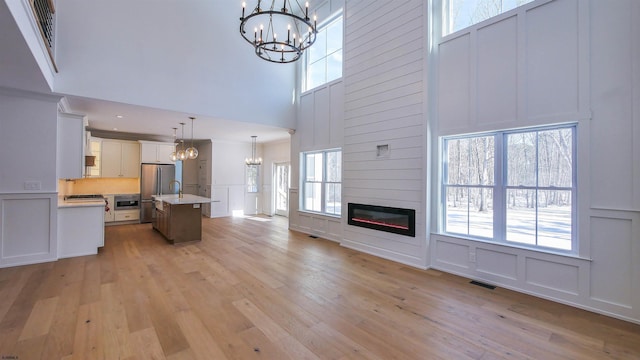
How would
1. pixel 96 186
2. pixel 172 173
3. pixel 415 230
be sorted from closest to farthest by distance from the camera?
pixel 415 230 → pixel 96 186 → pixel 172 173

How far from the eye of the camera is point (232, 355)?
213 centimetres

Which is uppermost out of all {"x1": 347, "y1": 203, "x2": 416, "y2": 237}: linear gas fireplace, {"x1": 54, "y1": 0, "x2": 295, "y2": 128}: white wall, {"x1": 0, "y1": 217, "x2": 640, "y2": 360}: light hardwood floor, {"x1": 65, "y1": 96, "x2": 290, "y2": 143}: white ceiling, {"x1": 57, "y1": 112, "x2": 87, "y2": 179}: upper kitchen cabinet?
{"x1": 54, "y1": 0, "x2": 295, "y2": 128}: white wall

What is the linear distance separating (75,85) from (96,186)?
4364mm

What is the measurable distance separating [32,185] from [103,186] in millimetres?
3877

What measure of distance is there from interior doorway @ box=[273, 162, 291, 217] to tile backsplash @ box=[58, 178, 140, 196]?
4.28 m

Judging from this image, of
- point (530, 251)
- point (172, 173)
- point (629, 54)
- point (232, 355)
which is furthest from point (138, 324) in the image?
point (172, 173)

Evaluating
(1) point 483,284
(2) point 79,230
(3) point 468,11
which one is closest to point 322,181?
(1) point 483,284

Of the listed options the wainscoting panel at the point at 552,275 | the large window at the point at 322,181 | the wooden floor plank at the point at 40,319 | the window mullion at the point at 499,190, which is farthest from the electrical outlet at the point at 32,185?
the wainscoting panel at the point at 552,275

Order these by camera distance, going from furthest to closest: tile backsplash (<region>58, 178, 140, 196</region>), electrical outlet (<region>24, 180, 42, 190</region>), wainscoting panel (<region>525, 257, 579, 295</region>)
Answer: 1. tile backsplash (<region>58, 178, 140, 196</region>)
2. electrical outlet (<region>24, 180, 42, 190</region>)
3. wainscoting panel (<region>525, 257, 579, 295</region>)

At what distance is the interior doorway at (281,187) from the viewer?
9625mm

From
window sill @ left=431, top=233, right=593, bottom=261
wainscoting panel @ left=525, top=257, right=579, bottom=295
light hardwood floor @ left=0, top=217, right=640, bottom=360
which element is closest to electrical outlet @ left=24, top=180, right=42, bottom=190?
light hardwood floor @ left=0, top=217, right=640, bottom=360

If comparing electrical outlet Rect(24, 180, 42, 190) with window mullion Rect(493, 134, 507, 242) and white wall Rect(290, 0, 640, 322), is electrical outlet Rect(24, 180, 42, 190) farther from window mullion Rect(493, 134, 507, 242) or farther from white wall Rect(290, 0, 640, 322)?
window mullion Rect(493, 134, 507, 242)

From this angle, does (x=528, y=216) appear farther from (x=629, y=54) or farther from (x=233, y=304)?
(x=233, y=304)

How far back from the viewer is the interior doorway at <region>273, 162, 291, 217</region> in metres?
9.62
